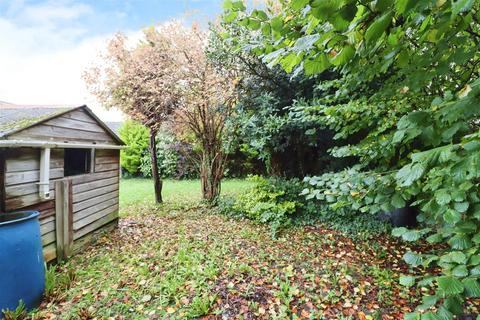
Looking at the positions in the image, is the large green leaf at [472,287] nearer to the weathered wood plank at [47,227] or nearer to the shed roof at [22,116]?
the shed roof at [22,116]

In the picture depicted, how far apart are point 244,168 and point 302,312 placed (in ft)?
30.0

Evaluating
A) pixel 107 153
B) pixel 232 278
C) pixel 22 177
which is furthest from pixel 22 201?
pixel 232 278

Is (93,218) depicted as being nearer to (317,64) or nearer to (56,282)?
(56,282)

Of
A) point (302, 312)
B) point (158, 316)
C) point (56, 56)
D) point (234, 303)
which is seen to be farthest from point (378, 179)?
point (56, 56)

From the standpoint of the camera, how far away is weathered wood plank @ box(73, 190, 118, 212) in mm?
3863

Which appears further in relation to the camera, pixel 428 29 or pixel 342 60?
pixel 428 29

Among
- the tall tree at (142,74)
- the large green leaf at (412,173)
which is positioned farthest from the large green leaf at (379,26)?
the tall tree at (142,74)

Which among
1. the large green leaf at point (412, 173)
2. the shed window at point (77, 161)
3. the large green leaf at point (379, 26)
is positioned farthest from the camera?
the shed window at point (77, 161)

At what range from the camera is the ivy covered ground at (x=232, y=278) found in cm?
241

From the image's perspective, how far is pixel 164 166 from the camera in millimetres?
11570

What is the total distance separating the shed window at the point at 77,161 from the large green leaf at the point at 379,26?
14.5 feet

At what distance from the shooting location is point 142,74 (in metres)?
6.00

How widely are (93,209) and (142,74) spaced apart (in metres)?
3.41

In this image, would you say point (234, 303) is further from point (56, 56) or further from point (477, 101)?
point (56, 56)
